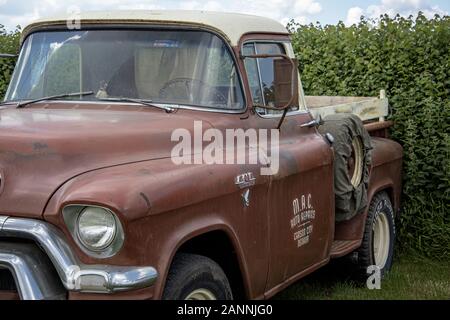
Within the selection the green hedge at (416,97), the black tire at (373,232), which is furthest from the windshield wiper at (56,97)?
the green hedge at (416,97)

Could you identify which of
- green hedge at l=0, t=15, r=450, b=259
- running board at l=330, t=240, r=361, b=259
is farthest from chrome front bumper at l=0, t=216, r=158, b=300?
green hedge at l=0, t=15, r=450, b=259

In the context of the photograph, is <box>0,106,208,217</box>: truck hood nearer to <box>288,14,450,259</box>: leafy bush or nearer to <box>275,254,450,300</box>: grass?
<box>275,254,450,300</box>: grass

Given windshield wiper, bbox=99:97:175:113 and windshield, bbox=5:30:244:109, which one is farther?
windshield, bbox=5:30:244:109

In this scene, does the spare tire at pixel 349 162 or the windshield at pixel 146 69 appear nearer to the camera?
the windshield at pixel 146 69

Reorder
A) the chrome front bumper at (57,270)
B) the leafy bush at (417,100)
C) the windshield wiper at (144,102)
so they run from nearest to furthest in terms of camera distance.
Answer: the chrome front bumper at (57,270), the windshield wiper at (144,102), the leafy bush at (417,100)

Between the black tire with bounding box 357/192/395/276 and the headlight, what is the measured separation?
3162mm

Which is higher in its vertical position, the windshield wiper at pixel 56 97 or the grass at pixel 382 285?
the windshield wiper at pixel 56 97

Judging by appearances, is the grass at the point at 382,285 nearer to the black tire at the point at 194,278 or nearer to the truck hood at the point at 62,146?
the black tire at the point at 194,278

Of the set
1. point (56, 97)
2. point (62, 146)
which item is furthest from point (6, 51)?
point (62, 146)

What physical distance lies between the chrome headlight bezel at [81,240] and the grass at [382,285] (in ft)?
9.07

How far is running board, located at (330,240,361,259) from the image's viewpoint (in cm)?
539

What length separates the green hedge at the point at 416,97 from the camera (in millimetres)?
7062

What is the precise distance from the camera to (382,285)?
617cm
